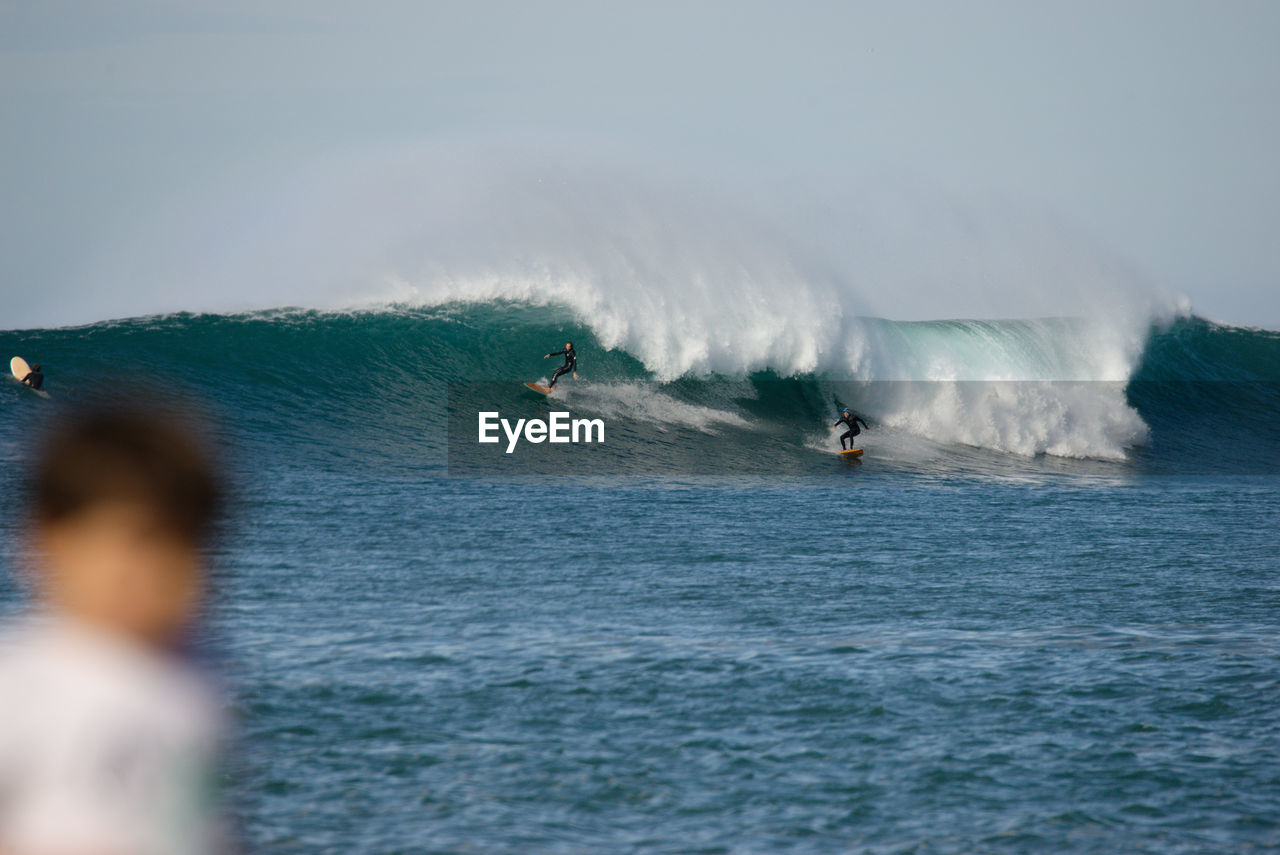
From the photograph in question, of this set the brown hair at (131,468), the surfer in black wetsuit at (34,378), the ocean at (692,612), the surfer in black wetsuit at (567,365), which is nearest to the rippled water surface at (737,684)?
the ocean at (692,612)

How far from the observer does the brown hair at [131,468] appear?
40.0 feet

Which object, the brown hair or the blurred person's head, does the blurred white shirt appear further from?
the brown hair

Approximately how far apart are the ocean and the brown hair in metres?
0.46

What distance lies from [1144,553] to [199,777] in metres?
9.78

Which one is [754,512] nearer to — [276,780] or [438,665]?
[438,665]

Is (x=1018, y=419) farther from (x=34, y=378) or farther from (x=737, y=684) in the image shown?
(x=34, y=378)

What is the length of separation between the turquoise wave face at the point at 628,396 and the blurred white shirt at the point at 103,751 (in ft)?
26.5

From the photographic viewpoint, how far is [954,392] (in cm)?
2278

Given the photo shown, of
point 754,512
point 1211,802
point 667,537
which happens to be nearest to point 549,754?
point 1211,802

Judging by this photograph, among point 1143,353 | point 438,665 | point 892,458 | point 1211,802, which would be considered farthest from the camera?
point 1143,353

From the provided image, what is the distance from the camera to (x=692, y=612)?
29.2 feet

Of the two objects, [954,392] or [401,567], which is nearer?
[401,567]

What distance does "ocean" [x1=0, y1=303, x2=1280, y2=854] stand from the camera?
18.3 ft

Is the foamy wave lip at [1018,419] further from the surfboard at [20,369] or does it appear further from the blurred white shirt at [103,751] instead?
the blurred white shirt at [103,751]
